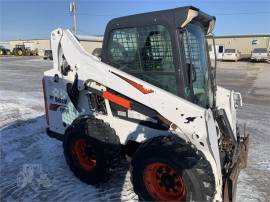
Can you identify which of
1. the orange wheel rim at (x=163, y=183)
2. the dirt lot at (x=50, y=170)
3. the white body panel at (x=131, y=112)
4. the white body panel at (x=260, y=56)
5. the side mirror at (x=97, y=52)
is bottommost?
the white body panel at (x=260, y=56)

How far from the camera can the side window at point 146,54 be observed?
12.9 ft

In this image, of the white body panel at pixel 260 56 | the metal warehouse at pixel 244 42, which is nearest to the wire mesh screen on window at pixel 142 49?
the white body panel at pixel 260 56

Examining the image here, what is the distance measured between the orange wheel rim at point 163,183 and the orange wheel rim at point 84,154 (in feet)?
3.28

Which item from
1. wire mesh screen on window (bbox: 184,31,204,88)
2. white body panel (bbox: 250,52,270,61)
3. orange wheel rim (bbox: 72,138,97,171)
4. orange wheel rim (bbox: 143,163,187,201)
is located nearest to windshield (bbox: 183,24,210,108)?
wire mesh screen on window (bbox: 184,31,204,88)

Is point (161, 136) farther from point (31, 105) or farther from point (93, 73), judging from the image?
point (31, 105)

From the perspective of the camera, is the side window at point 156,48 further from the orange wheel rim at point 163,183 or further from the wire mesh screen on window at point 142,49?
the orange wheel rim at point 163,183

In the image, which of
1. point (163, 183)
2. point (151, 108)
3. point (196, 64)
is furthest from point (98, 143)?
point (196, 64)

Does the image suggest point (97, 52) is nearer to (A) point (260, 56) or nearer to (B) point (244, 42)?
(A) point (260, 56)

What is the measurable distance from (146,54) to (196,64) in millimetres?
689

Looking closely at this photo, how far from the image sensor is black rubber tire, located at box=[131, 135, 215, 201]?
11.3ft

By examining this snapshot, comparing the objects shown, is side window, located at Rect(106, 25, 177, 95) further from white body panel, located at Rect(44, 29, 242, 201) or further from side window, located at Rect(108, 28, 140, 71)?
white body panel, located at Rect(44, 29, 242, 201)

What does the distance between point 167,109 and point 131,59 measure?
3.11 feet

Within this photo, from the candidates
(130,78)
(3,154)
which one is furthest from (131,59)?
(3,154)

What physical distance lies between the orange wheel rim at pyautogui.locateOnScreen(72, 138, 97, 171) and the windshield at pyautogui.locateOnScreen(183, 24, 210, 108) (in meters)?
1.66
